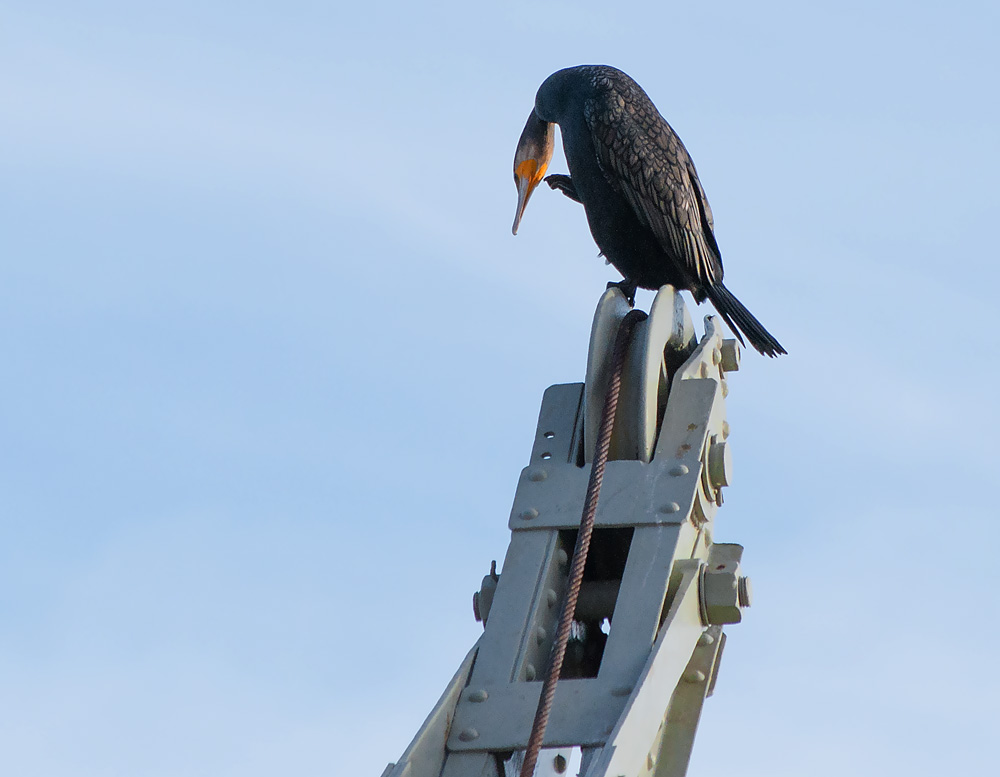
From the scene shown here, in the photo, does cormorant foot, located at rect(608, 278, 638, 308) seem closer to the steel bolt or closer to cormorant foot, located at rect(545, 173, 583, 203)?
cormorant foot, located at rect(545, 173, 583, 203)

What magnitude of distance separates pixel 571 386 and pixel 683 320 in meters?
0.36

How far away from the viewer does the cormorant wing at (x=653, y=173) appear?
4.58 meters

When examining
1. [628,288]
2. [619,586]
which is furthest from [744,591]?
[628,288]

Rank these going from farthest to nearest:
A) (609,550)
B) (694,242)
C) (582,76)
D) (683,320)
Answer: (582,76) < (694,242) < (683,320) < (609,550)

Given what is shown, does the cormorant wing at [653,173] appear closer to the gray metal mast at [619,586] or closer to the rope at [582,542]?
the gray metal mast at [619,586]

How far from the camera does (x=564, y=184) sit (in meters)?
5.05

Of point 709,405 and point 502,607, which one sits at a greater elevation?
point 709,405

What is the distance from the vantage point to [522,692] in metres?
2.97

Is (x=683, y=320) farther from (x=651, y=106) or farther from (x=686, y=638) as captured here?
(x=651, y=106)

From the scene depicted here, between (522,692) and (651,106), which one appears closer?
(522,692)

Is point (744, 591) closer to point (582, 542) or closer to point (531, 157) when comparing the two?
point (582, 542)

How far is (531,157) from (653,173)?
0.41 m

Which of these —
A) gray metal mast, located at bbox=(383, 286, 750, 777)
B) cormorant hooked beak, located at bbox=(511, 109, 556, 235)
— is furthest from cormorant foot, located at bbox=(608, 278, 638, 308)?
gray metal mast, located at bbox=(383, 286, 750, 777)

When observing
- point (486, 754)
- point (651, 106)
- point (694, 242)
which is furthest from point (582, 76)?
point (486, 754)
